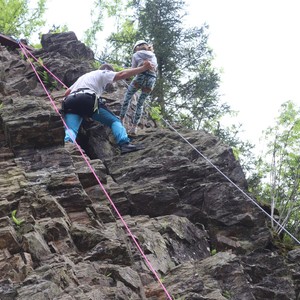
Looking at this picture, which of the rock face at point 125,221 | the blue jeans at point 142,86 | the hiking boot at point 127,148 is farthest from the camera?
the blue jeans at point 142,86

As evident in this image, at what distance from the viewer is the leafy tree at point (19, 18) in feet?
64.0

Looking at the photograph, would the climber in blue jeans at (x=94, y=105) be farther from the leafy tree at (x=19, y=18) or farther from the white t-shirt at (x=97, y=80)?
the leafy tree at (x=19, y=18)

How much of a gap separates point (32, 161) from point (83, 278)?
119 inches

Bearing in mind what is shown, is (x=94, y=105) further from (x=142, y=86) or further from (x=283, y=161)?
(x=283, y=161)

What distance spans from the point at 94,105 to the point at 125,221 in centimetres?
299

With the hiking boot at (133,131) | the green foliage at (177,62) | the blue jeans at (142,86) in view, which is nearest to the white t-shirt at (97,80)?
the blue jeans at (142,86)

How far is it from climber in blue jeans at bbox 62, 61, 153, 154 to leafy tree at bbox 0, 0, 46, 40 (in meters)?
9.80

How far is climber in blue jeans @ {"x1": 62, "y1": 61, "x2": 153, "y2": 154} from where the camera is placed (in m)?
9.83

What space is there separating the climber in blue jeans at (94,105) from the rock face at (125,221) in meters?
0.45

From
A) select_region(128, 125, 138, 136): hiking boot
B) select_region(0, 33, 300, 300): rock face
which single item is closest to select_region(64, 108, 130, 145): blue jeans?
select_region(0, 33, 300, 300): rock face

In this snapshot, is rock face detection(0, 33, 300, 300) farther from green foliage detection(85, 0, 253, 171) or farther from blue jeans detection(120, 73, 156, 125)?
green foliage detection(85, 0, 253, 171)

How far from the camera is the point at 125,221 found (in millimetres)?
7672

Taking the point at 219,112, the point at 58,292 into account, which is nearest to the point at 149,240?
the point at 58,292

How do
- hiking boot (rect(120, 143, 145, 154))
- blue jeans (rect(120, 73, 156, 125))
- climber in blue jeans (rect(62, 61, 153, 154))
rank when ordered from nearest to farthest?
climber in blue jeans (rect(62, 61, 153, 154)) < hiking boot (rect(120, 143, 145, 154)) < blue jeans (rect(120, 73, 156, 125))
